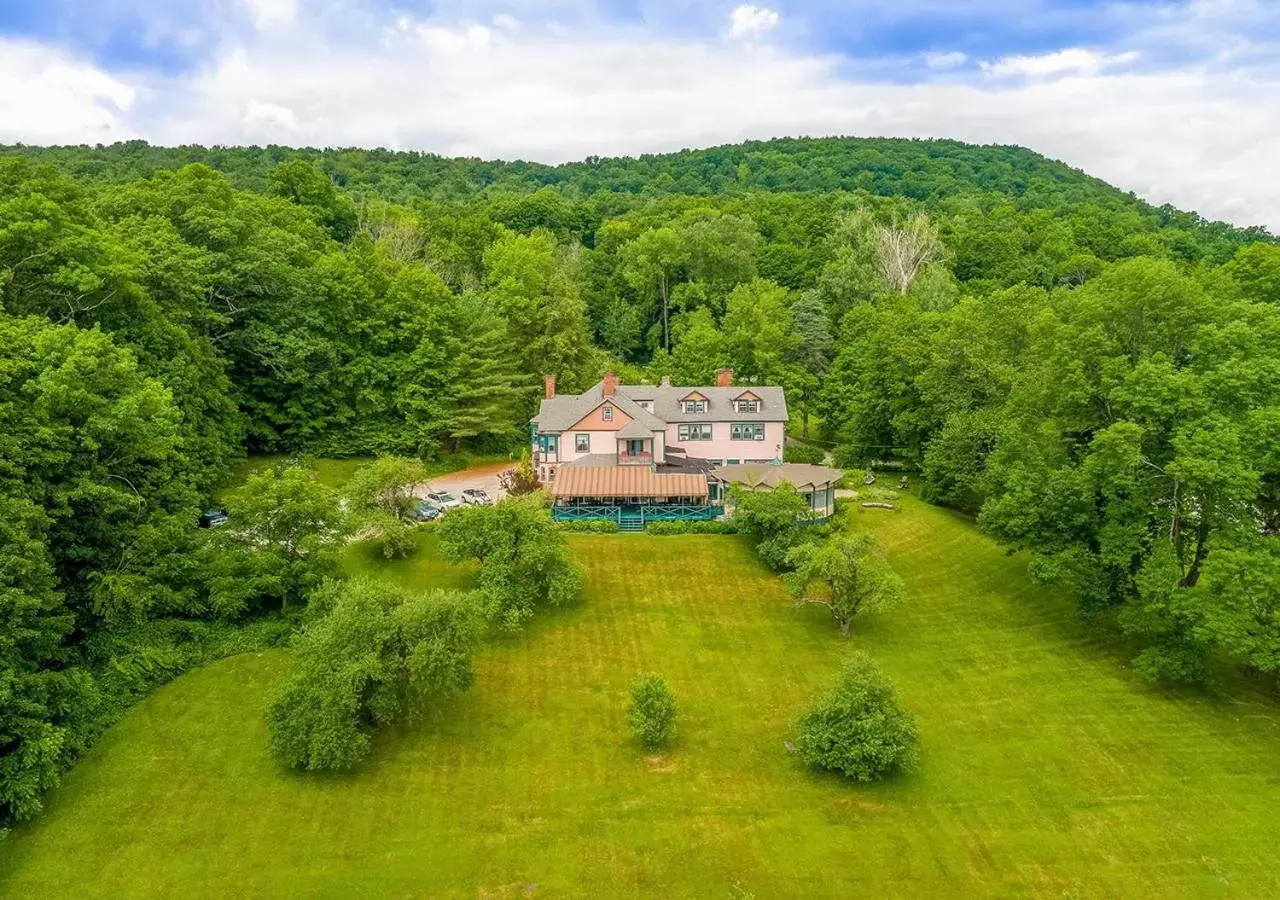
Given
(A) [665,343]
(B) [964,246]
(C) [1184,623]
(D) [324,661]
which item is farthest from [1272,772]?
(B) [964,246]

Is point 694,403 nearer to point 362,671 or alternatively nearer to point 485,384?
point 485,384

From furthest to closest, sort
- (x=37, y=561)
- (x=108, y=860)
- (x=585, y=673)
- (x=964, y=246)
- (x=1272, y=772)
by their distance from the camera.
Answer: (x=964, y=246)
(x=585, y=673)
(x=1272, y=772)
(x=37, y=561)
(x=108, y=860)

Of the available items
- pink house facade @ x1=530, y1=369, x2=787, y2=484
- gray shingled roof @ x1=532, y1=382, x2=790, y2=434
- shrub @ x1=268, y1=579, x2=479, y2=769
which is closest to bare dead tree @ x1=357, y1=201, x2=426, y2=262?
gray shingled roof @ x1=532, y1=382, x2=790, y2=434

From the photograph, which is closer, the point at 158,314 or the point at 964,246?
Result: the point at 158,314

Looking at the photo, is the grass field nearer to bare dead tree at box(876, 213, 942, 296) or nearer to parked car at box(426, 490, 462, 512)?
Result: parked car at box(426, 490, 462, 512)

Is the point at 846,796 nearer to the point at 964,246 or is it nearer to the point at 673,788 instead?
the point at 673,788

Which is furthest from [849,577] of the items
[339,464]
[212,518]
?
[339,464]

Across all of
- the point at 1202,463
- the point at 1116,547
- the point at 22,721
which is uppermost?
the point at 1202,463
